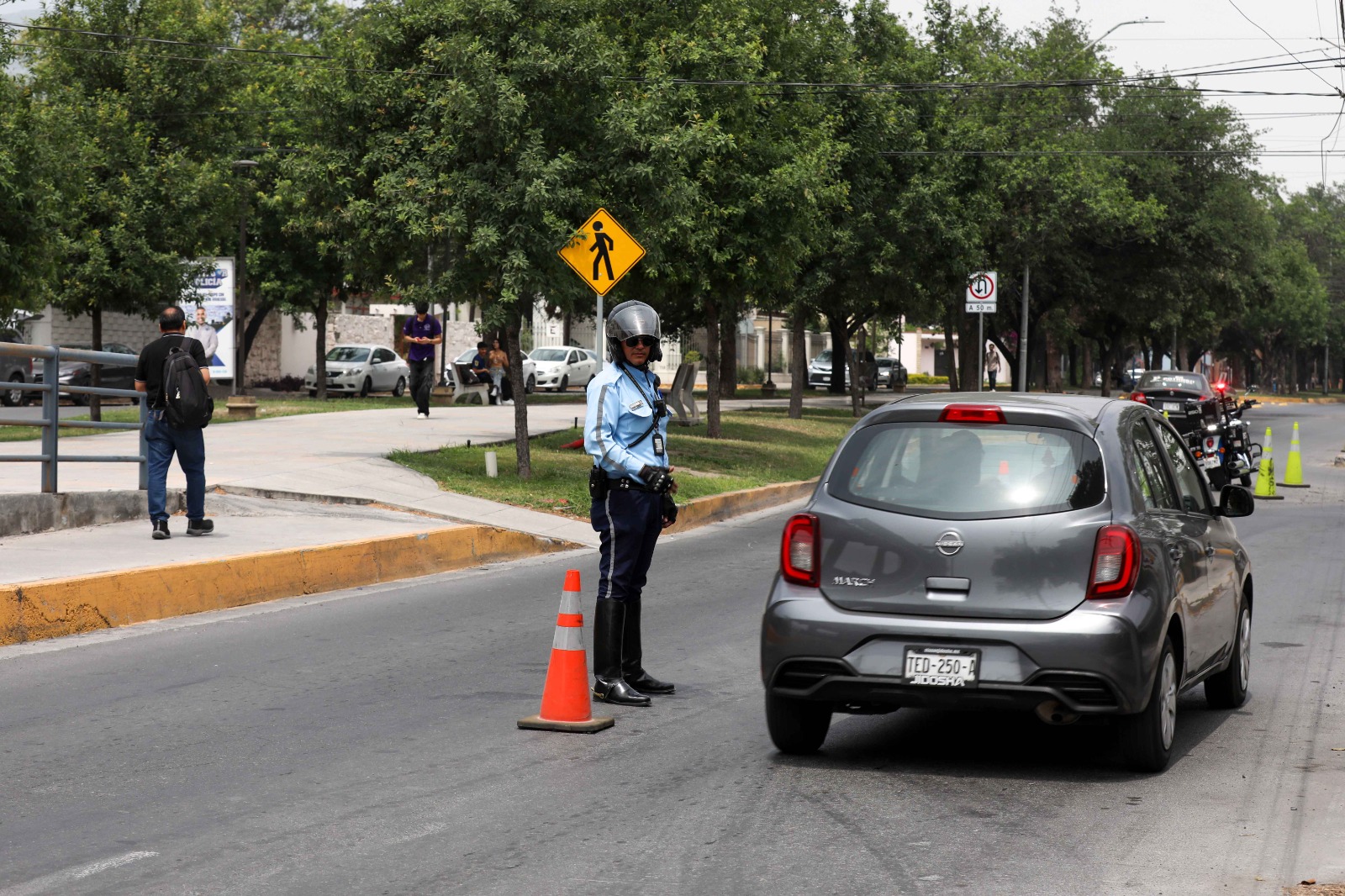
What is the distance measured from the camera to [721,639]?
32.6 ft

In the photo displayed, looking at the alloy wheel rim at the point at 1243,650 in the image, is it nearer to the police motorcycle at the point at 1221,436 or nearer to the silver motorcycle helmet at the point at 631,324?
the silver motorcycle helmet at the point at 631,324

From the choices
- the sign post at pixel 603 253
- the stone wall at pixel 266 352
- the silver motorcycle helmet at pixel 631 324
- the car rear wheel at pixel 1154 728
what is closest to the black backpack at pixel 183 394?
the sign post at pixel 603 253

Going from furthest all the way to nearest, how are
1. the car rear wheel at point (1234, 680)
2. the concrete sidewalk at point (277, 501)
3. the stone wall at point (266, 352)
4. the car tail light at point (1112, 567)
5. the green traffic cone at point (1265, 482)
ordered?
the stone wall at point (266, 352)
the green traffic cone at point (1265, 482)
the concrete sidewalk at point (277, 501)
the car rear wheel at point (1234, 680)
the car tail light at point (1112, 567)

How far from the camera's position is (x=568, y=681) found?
23.7ft

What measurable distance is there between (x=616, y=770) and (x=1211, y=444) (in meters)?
19.0

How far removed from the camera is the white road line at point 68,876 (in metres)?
4.73

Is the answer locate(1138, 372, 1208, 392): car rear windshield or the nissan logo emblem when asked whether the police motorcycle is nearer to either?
locate(1138, 372, 1208, 392): car rear windshield

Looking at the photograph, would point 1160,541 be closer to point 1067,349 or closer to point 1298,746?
point 1298,746

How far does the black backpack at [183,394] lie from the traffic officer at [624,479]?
5.60m

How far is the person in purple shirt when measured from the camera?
26.9m

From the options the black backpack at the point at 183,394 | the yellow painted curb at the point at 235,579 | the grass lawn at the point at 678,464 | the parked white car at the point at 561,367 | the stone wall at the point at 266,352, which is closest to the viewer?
the yellow painted curb at the point at 235,579

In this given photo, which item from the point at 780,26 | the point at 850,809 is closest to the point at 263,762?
the point at 850,809

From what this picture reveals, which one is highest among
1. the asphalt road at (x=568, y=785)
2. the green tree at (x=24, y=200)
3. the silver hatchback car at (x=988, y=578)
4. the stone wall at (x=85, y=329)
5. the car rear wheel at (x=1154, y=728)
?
the green tree at (x=24, y=200)

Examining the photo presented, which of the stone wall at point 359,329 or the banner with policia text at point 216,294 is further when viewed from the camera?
the stone wall at point 359,329
